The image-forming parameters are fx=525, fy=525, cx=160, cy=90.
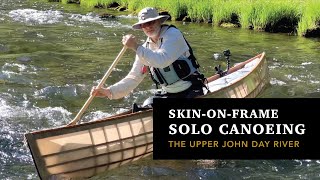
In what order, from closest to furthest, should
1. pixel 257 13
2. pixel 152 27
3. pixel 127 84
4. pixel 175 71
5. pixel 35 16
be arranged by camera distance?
1. pixel 152 27
2. pixel 175 71
3. pixel 127 84
4. pixel 257 13
5. pixel 35 16

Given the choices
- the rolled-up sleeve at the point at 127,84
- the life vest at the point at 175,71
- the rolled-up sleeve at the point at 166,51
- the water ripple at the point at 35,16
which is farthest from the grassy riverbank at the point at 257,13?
the rolled-up sleeve at the point at 166,51

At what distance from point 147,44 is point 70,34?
10.2m

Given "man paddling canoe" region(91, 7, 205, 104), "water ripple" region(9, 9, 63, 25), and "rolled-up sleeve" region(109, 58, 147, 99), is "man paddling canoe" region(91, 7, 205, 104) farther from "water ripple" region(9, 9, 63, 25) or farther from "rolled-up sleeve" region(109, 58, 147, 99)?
"water ripple" region(9, 9, 63, 25)

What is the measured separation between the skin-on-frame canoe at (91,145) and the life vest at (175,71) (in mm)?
480

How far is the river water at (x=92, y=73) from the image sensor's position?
20.4 feet

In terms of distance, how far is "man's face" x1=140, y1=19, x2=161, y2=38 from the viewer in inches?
235

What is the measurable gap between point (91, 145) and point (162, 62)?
3.94ft

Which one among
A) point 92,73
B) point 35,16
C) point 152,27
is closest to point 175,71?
point 152,27

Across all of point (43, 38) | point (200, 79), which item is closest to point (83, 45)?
point (43, 38)

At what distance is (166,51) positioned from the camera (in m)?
5.82

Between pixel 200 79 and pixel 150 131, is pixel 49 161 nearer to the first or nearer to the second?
pixel 150 131

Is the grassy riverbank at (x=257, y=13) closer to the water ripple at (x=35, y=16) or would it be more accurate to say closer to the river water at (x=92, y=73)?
the river water at (x=92, y=73)

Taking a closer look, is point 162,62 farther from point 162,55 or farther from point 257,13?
point 257,13

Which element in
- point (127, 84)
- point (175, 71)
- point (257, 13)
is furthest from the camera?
point (257, 13)
